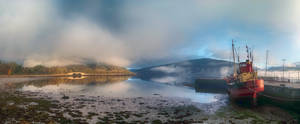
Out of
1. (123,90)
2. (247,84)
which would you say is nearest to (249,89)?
(247,84)

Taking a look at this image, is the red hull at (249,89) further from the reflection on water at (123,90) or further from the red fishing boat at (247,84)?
the reflection on water at (123,90)

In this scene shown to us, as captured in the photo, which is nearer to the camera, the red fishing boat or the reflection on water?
the red fishing boat

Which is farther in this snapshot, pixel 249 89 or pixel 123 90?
pixel 123 90

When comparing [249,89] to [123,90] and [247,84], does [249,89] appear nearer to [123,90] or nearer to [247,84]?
[247,84]

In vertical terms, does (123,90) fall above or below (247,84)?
below

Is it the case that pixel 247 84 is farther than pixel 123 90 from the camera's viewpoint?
No

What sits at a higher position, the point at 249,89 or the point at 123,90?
the point at 249,89

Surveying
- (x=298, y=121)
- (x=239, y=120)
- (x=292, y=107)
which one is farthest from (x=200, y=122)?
(x=292, y=107)

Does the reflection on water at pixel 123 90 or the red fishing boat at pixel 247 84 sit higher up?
the red fishing boat at pixel 247 84

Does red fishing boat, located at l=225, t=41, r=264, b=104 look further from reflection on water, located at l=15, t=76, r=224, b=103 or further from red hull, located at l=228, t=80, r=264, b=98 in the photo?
reflection on water, located at l=15, t=76, r=224, b=103

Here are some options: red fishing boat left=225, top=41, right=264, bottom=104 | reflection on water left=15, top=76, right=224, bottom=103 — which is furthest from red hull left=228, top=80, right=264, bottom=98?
reflection on water left=15, top=76, right=224, bottom=103

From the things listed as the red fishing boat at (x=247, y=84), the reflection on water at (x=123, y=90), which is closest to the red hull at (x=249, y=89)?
the red fishing boat at (x=247, y=84)

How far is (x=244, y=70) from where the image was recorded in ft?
130

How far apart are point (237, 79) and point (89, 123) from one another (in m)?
35.2
